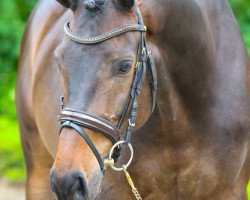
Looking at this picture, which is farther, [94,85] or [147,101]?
[147,101]

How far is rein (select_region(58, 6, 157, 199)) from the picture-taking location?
305cm

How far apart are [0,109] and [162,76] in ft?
15.0

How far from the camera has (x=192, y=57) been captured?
3631 millimetres

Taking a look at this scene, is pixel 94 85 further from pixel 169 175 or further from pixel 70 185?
pixel 169 175

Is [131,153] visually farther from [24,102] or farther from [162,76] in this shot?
[24,102]

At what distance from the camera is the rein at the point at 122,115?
305cm

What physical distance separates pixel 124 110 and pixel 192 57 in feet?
2.02

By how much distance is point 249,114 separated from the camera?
392 cm

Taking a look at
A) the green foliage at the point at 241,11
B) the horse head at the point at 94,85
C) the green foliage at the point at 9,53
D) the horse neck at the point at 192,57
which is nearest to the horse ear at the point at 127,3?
the horse head at the point at 94,85

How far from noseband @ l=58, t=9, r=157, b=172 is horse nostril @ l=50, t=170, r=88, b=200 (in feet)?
0.42

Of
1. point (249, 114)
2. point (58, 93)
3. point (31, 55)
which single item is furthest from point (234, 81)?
point (31, 55)

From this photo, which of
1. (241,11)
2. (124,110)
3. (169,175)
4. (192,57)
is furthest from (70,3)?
(241,11)

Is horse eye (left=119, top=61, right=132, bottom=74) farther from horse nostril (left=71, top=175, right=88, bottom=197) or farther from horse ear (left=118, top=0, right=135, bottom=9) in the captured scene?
horse nostril (left=71, top=175, right=88, bottom=197)

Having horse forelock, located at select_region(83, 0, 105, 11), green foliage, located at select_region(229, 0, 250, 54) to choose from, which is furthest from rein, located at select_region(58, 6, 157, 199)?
green foliage, located at select_region(229, 0, 250, 54)
